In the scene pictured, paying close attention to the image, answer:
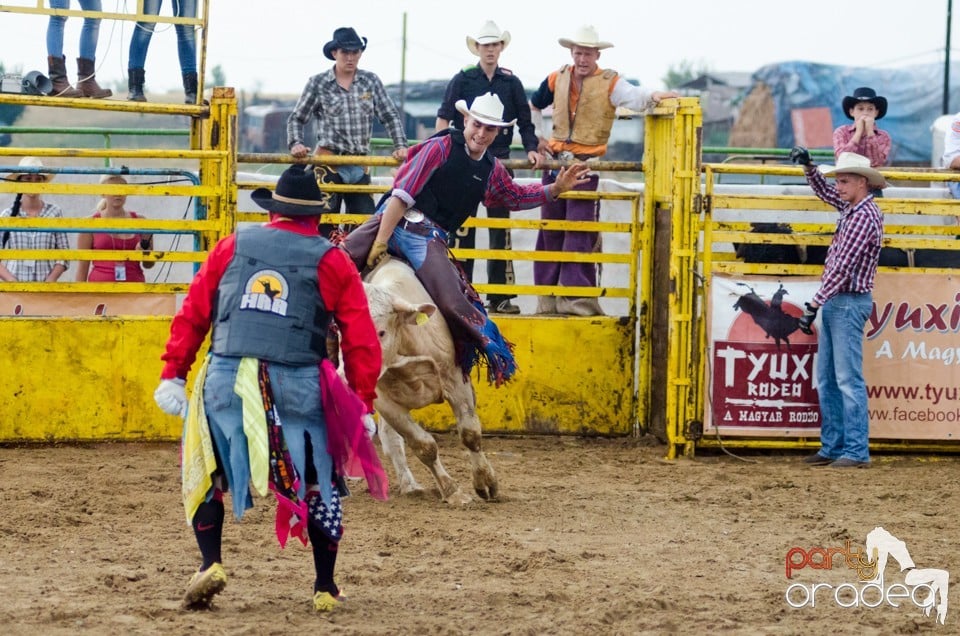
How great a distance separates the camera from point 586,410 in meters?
9.73

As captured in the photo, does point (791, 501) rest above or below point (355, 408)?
below

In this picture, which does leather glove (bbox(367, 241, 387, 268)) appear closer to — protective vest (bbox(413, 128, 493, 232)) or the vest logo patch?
protective vest (bbox(413, 128, 493, 232))

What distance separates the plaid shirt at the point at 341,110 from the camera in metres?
9.90

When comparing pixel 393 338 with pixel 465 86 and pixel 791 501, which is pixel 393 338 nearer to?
pixel 791 501

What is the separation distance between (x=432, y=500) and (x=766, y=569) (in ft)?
7.21

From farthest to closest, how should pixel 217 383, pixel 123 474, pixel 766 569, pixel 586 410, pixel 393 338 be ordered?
pixel 586 410
pixel 123 474
pixel 393 338
pixel 766 569
pixel 217 383

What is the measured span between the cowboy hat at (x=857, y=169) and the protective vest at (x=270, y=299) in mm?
4627

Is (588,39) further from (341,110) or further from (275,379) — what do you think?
(275,379)

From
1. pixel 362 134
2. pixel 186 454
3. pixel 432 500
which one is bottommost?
pixel 432 500

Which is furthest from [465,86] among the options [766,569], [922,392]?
[766,569]

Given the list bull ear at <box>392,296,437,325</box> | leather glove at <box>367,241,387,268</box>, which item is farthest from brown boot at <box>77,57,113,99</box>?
bull ear at <box>392,296,437,325</box>

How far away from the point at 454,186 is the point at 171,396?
2976 millimetres

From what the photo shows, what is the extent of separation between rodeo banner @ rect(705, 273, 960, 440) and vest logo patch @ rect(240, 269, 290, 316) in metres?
4.58

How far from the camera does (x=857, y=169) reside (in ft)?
28.5
